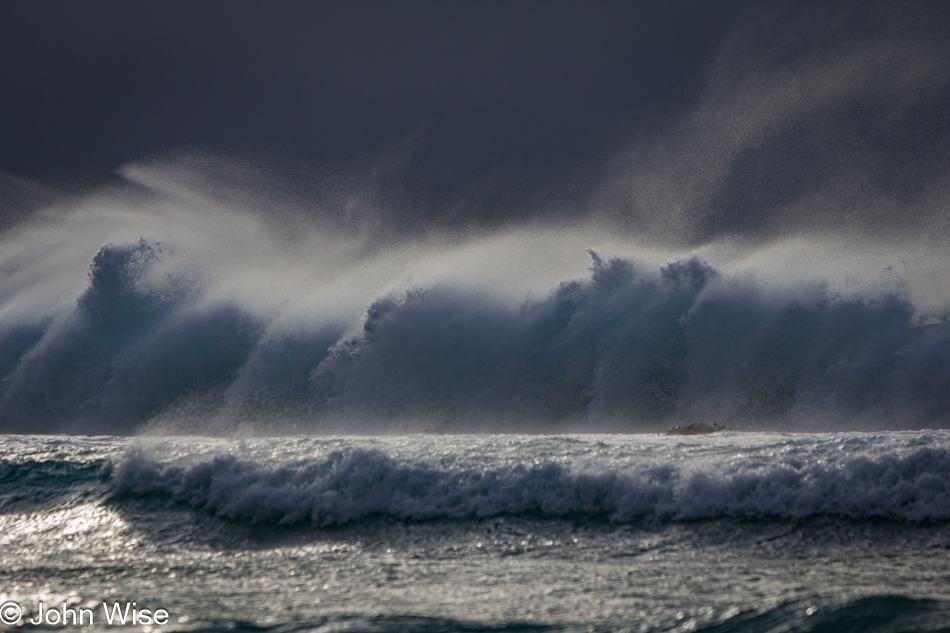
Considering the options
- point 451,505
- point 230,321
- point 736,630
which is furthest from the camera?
point 230,321

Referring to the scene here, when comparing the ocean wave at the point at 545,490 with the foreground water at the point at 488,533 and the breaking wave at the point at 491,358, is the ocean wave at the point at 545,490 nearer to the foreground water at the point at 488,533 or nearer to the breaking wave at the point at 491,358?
the foreground water at the point at 488,533

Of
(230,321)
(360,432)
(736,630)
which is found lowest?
(736,630)

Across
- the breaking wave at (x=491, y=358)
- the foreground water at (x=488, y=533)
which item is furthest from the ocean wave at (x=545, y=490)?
the breaking wave at (x=491, y=358)

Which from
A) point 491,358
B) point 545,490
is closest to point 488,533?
point 545,490

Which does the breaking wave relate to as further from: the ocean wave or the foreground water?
the ocean wave

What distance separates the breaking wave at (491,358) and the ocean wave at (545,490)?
8.74 meters

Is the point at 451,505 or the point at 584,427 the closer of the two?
the point at 451,505

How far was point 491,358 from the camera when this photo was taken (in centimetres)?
1809

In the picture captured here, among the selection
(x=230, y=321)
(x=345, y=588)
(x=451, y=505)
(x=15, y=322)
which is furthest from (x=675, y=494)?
(x=15, y=322)

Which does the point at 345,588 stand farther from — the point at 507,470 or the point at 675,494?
the point at 675,494

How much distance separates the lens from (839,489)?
22.6ft

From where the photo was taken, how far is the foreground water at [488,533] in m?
4.80

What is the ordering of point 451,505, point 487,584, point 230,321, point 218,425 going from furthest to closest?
1. point 230,321
2. point 218,425
3. point 451,505
4. point 487,584

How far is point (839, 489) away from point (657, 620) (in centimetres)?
342
